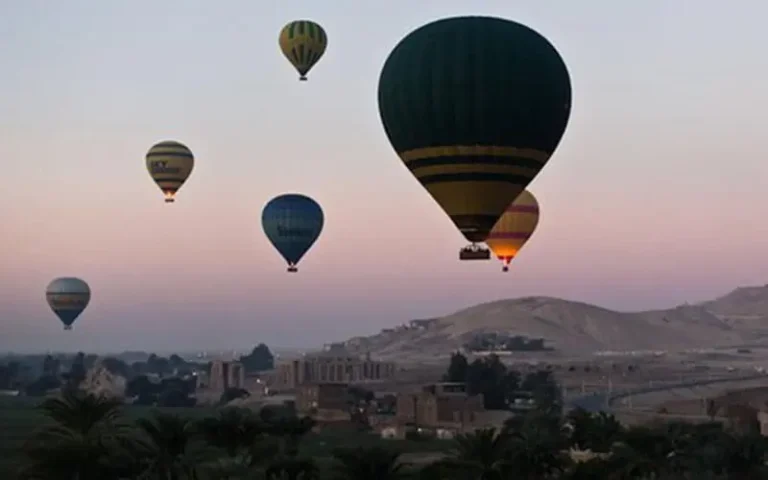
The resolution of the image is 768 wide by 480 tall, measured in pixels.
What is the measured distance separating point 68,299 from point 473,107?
5135cm

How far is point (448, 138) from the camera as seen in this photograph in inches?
1134

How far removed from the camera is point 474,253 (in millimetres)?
30266

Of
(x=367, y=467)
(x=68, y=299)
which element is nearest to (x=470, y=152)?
(x=367, y=467)

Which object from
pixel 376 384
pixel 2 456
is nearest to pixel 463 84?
pixel 2 456

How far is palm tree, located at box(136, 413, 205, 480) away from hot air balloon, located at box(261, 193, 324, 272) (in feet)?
85.5

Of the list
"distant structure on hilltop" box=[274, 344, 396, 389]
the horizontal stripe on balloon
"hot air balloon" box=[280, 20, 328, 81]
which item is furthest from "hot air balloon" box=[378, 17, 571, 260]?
"distant structure on hilltop" box=[274, 344, 396, 389]

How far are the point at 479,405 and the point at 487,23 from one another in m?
51.2

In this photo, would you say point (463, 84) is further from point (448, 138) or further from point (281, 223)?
point (281, 223)

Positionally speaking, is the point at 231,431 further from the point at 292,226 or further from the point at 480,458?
the point at 292,226

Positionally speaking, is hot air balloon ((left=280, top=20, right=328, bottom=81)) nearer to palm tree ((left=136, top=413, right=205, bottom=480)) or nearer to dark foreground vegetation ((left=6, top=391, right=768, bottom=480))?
dark foreground vegetation ((left=6, top=391, right=768, bottom=480))

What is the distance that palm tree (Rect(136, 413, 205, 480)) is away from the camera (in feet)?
76.7

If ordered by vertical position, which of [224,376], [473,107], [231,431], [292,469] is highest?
[473,107]

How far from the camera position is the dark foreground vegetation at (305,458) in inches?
867

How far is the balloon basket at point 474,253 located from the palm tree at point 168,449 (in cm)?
858
